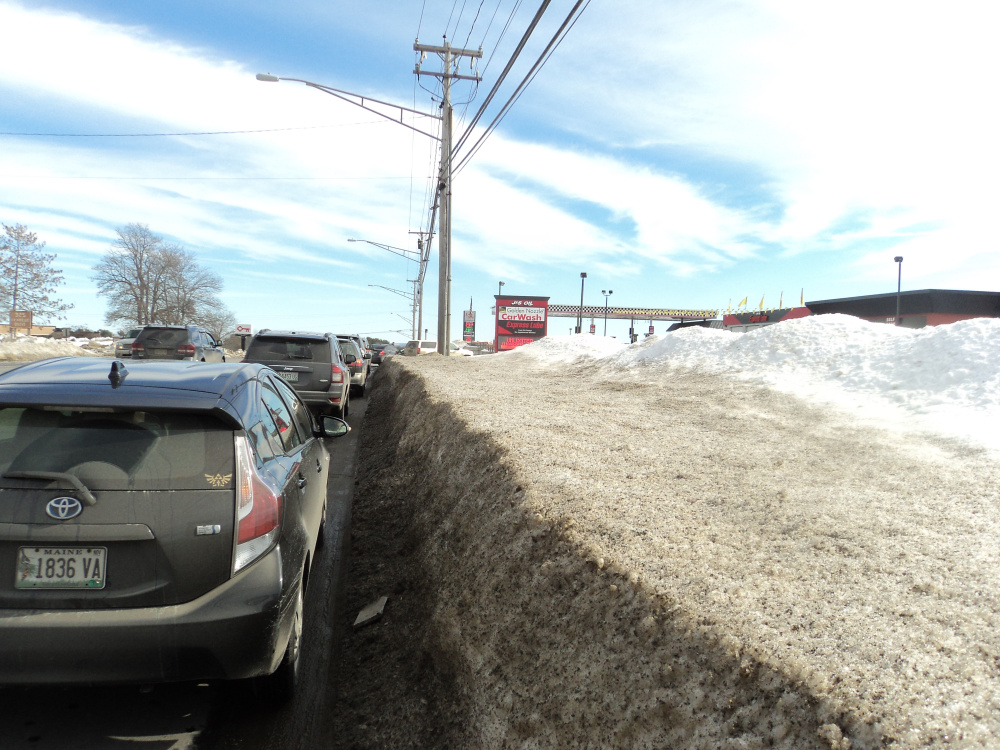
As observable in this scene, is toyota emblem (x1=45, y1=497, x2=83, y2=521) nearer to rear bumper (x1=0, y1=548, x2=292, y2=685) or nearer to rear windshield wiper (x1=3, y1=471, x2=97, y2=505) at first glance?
rear windshield wiper (x1=3, y1=471, x2=97, y2=505)

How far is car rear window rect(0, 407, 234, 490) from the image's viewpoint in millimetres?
2760

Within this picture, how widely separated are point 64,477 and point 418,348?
137 feet

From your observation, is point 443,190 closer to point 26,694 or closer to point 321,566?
point 321,566

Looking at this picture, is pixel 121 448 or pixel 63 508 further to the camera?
pixel 121 448

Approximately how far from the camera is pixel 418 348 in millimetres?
44219

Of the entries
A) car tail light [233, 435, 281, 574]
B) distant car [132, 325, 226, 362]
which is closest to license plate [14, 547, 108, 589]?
car tail light [233, 435, 281, 574]

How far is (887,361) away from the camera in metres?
10.8

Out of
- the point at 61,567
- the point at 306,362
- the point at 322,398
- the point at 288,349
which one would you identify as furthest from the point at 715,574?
the point at 288,349

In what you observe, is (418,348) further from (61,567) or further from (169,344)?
(61,567)

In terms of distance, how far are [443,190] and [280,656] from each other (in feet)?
72.5

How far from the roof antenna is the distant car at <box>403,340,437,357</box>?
115 feet

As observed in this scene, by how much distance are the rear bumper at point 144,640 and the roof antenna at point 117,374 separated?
1.05 meters

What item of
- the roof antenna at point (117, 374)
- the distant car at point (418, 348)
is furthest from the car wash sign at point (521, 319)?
the roof antenna at point (117, 374)

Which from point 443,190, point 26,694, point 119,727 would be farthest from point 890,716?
point 443,190
